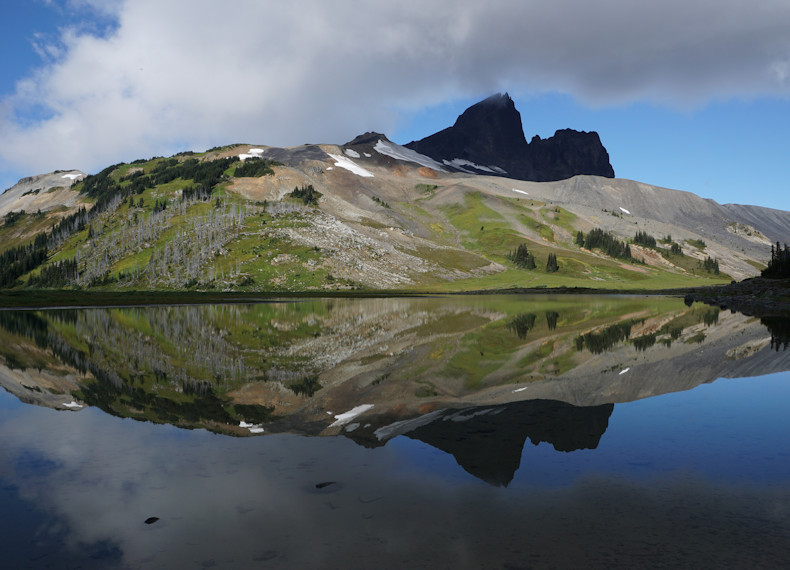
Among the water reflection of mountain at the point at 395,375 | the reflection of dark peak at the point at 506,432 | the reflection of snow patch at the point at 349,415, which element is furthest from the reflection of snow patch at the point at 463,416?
the reflection of snow patch at the point at 349,415

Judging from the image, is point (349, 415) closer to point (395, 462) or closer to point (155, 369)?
point (395, 462)

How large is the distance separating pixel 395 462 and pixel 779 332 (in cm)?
5029

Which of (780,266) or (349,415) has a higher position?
(780,266)

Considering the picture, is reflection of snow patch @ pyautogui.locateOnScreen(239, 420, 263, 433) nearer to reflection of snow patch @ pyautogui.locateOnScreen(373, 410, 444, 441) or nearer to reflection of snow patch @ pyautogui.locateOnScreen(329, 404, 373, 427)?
reflection of snow patch @ pyautogui.locateOnScreen(329, 404, 373, 427)

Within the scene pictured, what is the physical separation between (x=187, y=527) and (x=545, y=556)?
Answer: 711 cm

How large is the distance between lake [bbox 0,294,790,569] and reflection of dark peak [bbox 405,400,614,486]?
106mm

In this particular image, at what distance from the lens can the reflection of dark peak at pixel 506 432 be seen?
1408 centimetres

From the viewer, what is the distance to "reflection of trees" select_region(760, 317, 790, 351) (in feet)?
131

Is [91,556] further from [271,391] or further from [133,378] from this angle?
[133,378]

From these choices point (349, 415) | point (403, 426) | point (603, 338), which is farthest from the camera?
point (603, 338)

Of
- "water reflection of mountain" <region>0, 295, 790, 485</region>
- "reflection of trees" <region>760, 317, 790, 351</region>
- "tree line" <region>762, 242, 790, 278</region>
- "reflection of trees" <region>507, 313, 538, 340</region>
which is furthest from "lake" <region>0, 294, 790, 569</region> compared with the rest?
"tree line" <region>762, 242, 790, 278</region>

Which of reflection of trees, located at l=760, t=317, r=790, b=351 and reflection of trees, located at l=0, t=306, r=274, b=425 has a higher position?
reflection of trees, located at l=0, t=306, r=274, b=425

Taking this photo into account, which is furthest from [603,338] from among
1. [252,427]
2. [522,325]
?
[252,427]

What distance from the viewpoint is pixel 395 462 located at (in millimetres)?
14164
